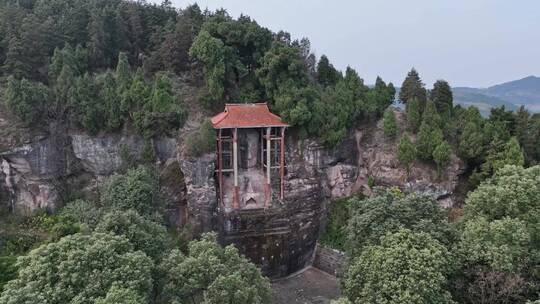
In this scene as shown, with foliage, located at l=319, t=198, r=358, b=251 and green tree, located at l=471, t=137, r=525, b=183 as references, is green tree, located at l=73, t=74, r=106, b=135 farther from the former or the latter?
green tree, located at l=471, t=137, r=525, b=183

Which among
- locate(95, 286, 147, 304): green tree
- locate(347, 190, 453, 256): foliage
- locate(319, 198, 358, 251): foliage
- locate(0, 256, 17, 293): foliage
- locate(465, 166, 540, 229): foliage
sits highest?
locate(465, 166, 540, 229): foliage

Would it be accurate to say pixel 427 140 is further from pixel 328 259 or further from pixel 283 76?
pixel 283 76

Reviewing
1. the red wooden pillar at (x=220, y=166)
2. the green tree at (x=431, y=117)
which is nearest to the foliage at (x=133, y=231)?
the red wooden pillar at (x=220, y=166)

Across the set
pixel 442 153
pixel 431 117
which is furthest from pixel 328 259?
pixel 431 117

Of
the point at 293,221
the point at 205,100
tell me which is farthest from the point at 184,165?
the point at 293,221

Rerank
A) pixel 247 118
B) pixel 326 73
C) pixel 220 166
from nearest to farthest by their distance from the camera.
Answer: pixel 247 118 → pixel 220 166 → pixel 326 73

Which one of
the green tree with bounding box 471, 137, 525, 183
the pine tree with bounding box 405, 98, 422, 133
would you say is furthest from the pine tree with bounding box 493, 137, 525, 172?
the pine tree with bounding box 405, 98, 422, 133
